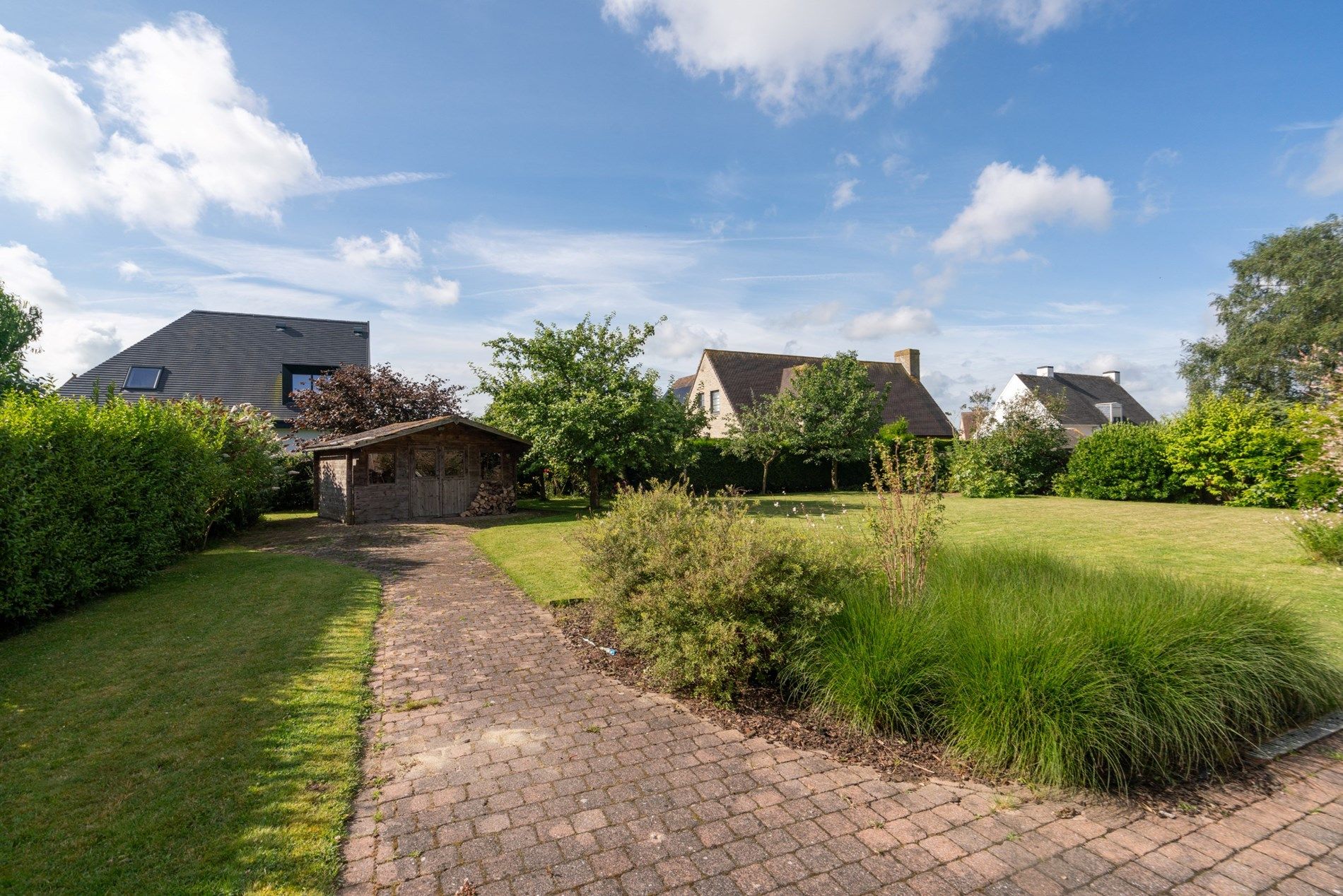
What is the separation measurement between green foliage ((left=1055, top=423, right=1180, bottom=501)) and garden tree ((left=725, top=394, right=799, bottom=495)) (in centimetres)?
1046

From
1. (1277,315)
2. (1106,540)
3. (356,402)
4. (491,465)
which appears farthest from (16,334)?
(1277,315)

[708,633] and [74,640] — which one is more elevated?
[708,633]

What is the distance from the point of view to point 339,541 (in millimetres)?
14188

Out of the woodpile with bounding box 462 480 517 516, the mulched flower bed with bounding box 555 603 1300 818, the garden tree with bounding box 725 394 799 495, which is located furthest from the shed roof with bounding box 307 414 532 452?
the mulched flower bed with bounding box 555 603 1300 818

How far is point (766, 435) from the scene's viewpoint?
2641cm

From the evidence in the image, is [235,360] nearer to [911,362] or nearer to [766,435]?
[766,435]

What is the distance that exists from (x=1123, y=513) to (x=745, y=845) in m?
19.1

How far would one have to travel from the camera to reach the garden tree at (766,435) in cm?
2631

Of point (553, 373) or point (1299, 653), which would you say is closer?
point (1299, 653)

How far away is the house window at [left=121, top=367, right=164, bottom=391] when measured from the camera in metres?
28.6

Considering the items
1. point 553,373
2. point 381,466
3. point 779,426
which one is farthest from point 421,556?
point 779,426

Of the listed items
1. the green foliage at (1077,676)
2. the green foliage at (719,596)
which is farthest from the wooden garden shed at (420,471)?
the green foliage at (1077,676)

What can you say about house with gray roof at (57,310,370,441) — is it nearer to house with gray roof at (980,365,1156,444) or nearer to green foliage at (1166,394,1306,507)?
green foliage at (1166,394,1306,507)

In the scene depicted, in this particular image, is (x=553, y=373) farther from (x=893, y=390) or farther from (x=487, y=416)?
(x=893, y=390)
